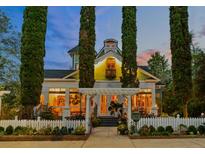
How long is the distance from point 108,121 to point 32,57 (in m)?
7.00

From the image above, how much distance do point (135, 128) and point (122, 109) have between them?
6.13 meters

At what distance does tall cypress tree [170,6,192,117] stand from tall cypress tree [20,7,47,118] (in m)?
7.39

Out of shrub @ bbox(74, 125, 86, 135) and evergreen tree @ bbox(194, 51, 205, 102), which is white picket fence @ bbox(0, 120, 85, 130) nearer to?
shrub @ bbox(74, 125, 86, 135)

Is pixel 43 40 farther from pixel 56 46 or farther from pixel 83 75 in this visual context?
pixel 56 46

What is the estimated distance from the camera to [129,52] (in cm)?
2052

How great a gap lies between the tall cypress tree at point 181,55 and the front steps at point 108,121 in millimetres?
4689

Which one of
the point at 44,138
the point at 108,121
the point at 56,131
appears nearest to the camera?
the point at 44,138

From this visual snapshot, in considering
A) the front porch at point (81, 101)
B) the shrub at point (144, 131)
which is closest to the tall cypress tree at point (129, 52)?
the front porch at point (81, 101)

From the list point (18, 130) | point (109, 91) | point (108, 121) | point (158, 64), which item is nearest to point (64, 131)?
point (18, 130)

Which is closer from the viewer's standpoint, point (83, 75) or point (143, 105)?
point (83, 75)

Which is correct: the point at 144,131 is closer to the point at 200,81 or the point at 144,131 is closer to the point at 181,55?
the point at 181,55

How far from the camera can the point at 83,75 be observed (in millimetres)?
19906
